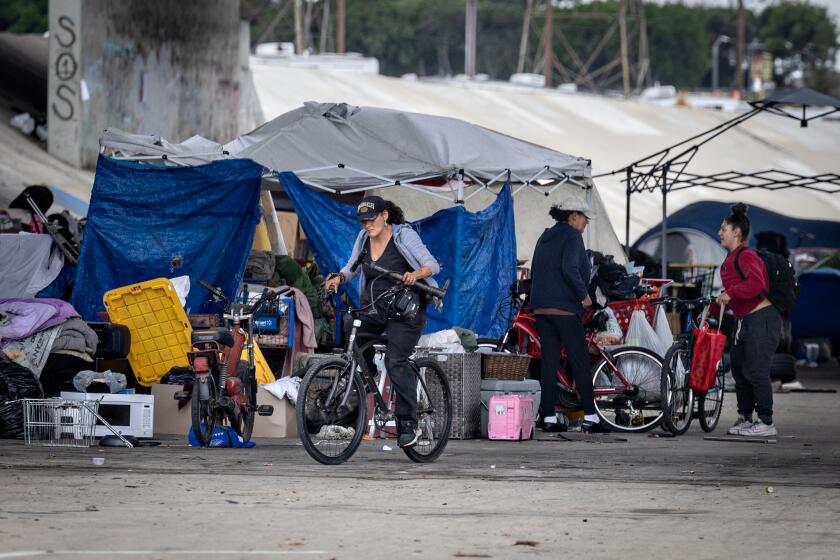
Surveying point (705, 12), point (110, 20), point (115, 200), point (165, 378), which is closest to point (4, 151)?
point (110, 20)

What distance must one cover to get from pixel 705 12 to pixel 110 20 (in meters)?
88.9

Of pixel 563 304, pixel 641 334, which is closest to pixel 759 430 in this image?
pixel 641 334

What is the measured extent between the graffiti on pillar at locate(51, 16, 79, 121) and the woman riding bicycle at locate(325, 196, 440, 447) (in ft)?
56.3

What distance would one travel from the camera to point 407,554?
6.33 meters

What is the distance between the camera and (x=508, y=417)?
12.6 metres

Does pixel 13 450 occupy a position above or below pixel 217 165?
below

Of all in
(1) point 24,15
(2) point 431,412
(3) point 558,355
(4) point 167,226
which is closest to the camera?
(2) point 431,412

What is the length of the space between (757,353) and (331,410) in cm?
477

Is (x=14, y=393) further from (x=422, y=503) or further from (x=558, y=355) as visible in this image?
(x=422, y=503)

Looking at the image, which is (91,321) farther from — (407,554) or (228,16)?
(228,16)

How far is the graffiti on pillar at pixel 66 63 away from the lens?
26.5 meters

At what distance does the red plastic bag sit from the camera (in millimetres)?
13141

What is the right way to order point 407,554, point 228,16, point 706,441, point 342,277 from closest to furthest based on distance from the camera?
point 407,554, point 342,277, point 706,441, point 228,16

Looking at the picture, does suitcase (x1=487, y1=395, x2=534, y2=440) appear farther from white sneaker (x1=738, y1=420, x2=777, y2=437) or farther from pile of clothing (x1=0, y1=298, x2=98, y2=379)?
pile of clothing (x1=0, y1=298, x2=98, y2=379)
